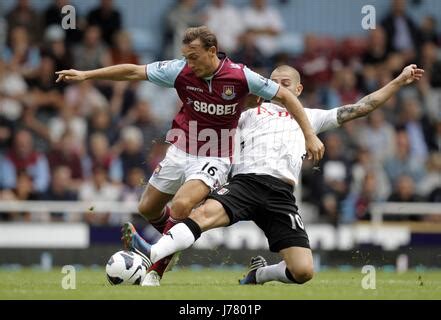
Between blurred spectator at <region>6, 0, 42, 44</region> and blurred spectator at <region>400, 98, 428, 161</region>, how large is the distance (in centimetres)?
603

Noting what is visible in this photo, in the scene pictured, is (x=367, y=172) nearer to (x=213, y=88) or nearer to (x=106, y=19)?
(x=106, y=19)

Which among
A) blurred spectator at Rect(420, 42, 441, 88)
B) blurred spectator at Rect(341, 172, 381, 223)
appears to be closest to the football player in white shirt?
blurred spectator at Rect(341, 172, 381, 223)

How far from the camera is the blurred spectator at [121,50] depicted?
691 inches

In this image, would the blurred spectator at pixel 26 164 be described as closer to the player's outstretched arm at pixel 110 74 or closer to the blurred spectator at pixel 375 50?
the blurred spectator at pixel 375 50

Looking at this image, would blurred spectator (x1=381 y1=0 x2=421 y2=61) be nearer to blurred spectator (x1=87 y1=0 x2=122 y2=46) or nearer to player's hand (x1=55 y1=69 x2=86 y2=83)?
blurred spectator (x1=87 y1=0 x2=122 y2=46)

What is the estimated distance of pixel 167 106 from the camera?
1784cm

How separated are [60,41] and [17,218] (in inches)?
123

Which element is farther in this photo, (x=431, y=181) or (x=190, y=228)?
(x=431, y=181)

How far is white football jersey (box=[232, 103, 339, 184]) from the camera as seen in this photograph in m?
10.2

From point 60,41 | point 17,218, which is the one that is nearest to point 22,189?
point 17,218

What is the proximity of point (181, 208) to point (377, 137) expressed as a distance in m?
8.46

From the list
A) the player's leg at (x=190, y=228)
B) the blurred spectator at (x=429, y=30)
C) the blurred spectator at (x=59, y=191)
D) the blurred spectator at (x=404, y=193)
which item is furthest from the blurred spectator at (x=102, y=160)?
the player's leg at (x=190, y=228)

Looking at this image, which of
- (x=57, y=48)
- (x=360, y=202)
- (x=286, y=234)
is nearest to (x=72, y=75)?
(x=286, y=234)
